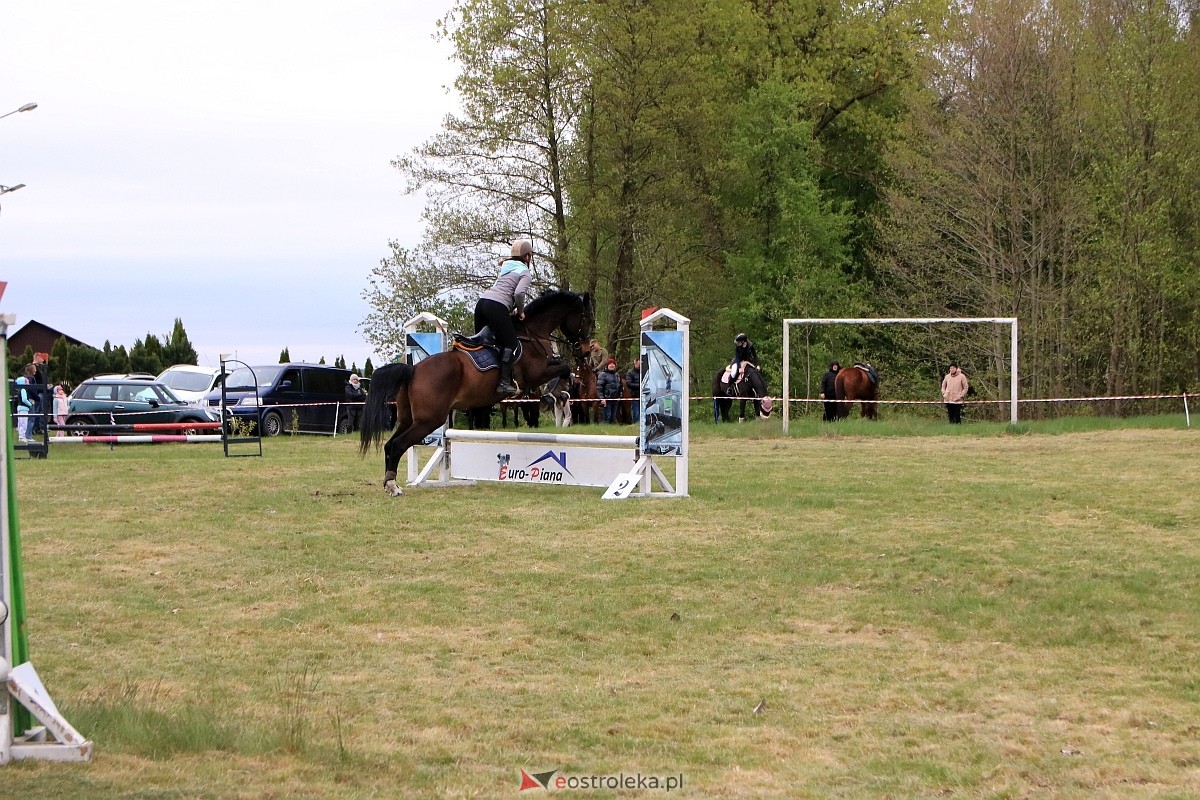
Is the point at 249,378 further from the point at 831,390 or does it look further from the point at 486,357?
the point at 486,357

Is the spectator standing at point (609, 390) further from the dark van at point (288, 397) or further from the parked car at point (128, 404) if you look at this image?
the parked car at point (128, 404)

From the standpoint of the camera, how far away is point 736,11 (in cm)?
3988

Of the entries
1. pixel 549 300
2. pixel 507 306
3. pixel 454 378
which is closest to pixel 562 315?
pixel 549 300

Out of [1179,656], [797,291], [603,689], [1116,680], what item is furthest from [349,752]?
[797,291]

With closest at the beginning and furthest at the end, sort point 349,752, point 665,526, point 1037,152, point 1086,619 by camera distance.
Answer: point 349,752 → point 1086,619 → point 665,526 → point 1037,152

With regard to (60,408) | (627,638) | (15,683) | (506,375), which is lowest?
(627,638)

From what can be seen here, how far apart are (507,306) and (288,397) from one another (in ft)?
59.3

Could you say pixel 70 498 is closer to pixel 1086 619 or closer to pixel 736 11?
pixel 1086 619

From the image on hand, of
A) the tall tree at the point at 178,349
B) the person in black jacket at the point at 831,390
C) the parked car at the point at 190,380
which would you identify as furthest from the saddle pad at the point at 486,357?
the tall tree at the point at 178,349

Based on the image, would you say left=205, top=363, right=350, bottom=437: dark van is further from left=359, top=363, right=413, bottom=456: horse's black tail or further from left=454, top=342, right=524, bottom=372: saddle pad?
left=454, top=342, right=524, bottom=372: saddle pad

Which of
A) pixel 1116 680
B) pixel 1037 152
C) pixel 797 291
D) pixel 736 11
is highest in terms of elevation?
pixel 736 11

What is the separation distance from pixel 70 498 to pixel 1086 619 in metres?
10.5

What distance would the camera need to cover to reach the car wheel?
29.1 m

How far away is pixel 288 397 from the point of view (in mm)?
30328
